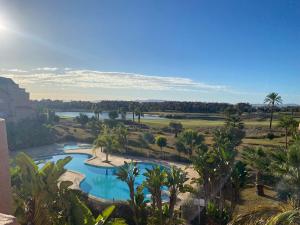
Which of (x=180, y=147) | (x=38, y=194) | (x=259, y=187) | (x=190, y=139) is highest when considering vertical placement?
(x=38, y=194)

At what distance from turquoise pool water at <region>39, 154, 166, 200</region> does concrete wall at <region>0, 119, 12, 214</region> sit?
21035 mm

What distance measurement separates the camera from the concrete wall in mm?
7516

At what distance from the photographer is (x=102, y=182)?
3703 cm

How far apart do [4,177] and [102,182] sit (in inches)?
1188

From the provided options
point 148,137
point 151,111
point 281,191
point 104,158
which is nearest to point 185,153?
point 148,137

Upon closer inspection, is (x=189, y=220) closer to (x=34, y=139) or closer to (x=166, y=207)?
(x=166, y=207)

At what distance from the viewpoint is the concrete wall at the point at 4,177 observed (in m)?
7.52

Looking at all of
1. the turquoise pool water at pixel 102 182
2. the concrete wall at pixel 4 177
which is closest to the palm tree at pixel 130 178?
the turquoise pool water at pixel 102 182

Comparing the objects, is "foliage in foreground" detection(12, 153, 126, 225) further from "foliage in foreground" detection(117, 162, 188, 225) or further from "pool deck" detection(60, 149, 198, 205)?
"pool deck" detection(60, 149, 198, 205)

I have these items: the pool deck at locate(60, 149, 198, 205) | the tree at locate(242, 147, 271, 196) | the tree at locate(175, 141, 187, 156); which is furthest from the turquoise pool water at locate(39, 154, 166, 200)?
the tree at locate(242, 147, 271, 196)

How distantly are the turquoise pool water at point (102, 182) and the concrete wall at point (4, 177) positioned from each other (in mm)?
21035

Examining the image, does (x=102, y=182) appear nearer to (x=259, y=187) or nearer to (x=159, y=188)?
(x=159, y=188)

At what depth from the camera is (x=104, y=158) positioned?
46.6 meters

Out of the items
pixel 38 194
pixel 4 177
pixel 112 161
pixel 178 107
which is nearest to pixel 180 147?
pixel 112 161
